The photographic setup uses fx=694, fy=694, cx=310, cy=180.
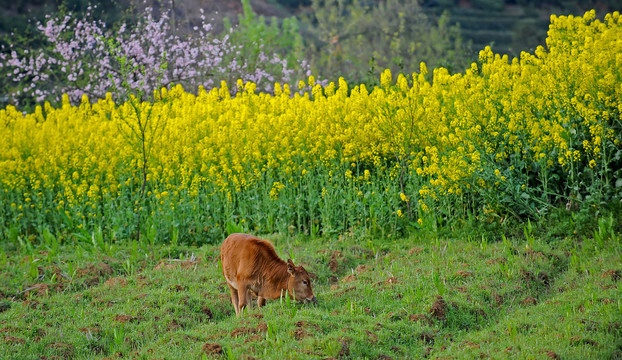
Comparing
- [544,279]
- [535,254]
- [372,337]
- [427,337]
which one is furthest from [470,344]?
[535,254]

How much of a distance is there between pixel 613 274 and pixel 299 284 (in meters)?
2.96

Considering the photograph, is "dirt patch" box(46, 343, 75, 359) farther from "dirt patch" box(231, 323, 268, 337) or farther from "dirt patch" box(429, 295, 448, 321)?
"dirt patch" box(429, 295, 448, 321)

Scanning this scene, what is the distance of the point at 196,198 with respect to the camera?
32.5ft

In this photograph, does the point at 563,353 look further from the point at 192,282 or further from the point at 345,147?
the point at 345,147

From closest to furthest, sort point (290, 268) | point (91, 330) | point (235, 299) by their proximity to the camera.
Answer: point (290, 268)
point (91, 330)
point (235, 299)

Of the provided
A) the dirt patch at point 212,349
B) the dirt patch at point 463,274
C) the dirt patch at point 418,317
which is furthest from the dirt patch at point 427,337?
the dirt patch at point 212,349

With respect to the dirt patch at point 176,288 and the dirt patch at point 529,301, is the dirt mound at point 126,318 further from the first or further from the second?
the dirt patch at point 529,301

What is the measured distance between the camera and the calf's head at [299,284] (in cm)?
580

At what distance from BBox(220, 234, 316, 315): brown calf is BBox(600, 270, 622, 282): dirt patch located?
9.03ft

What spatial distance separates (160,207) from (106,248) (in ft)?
3.72

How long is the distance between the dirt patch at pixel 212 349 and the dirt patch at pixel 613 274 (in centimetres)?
366

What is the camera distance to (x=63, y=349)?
553 centimetres

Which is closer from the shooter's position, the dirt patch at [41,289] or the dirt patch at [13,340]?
the dirt patch at [13,340]

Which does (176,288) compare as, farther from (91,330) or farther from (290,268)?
(290,268)
